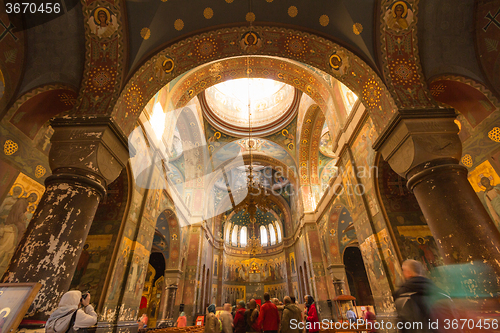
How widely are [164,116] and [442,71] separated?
7.75 metres

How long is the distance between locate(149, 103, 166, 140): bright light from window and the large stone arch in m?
2.61

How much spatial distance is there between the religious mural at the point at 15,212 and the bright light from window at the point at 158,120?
12.7 ft

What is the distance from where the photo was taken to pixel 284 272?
779 inches

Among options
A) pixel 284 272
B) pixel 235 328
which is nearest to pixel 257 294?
pixel 284 272

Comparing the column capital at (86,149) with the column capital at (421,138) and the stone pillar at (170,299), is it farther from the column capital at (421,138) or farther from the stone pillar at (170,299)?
the stone pillar at (170,299)

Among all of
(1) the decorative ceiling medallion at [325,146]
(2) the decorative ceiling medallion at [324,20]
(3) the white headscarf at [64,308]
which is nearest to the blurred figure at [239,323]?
(3) the white headscarf at [64,308]

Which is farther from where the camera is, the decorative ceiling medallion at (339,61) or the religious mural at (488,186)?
the decorative ceiling medallion at (339,61)

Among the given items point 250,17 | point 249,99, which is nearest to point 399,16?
point 250,17

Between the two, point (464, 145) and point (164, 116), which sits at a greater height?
point (164, 116)

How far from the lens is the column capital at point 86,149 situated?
3.67 metres

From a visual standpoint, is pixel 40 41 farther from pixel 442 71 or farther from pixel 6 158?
pixel 442 71

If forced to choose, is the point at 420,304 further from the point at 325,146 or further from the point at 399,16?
the point at 325,146

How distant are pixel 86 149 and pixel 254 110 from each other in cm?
1256

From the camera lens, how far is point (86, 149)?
151 inches
